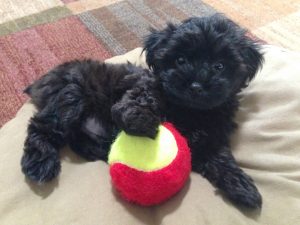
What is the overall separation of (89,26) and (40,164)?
4.44 ft

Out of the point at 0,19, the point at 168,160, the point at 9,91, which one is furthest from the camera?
the point at 0,19

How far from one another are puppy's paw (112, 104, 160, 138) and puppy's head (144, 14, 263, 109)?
13 cm

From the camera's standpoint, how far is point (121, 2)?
2.64m

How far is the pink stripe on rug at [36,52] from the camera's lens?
1.93 metres

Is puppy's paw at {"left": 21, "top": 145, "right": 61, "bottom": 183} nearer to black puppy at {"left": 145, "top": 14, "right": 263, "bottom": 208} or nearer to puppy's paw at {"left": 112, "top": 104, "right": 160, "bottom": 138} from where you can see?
puppy's paw at {"left": 112, "top": 104, "right": 160, "bottom": 138}

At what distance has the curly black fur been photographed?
1.18 m

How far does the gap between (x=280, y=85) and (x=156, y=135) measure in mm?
589

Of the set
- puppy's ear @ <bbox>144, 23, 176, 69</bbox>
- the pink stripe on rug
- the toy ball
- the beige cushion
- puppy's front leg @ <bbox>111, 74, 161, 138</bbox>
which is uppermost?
puppy's ear @ <bbox>144, 23, 176, 69</bbox>

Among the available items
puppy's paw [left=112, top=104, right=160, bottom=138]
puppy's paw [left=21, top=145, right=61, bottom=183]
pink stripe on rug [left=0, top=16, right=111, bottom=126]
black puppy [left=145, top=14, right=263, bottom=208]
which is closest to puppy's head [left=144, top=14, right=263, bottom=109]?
black puppy [left=145, top=14, right=263, bottom=208]

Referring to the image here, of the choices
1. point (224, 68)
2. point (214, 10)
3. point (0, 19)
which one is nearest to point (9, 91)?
point (0, 19)

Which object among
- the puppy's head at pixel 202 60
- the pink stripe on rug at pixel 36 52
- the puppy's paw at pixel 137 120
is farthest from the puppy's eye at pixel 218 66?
the pink stripe on rug at pixel 36 52

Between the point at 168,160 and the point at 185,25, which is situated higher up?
the point at 185,25

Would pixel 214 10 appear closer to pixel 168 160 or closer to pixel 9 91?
pixel 9 91

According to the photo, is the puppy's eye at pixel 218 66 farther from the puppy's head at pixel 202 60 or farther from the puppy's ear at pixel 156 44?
the puppy's ear at pixel 156 44
